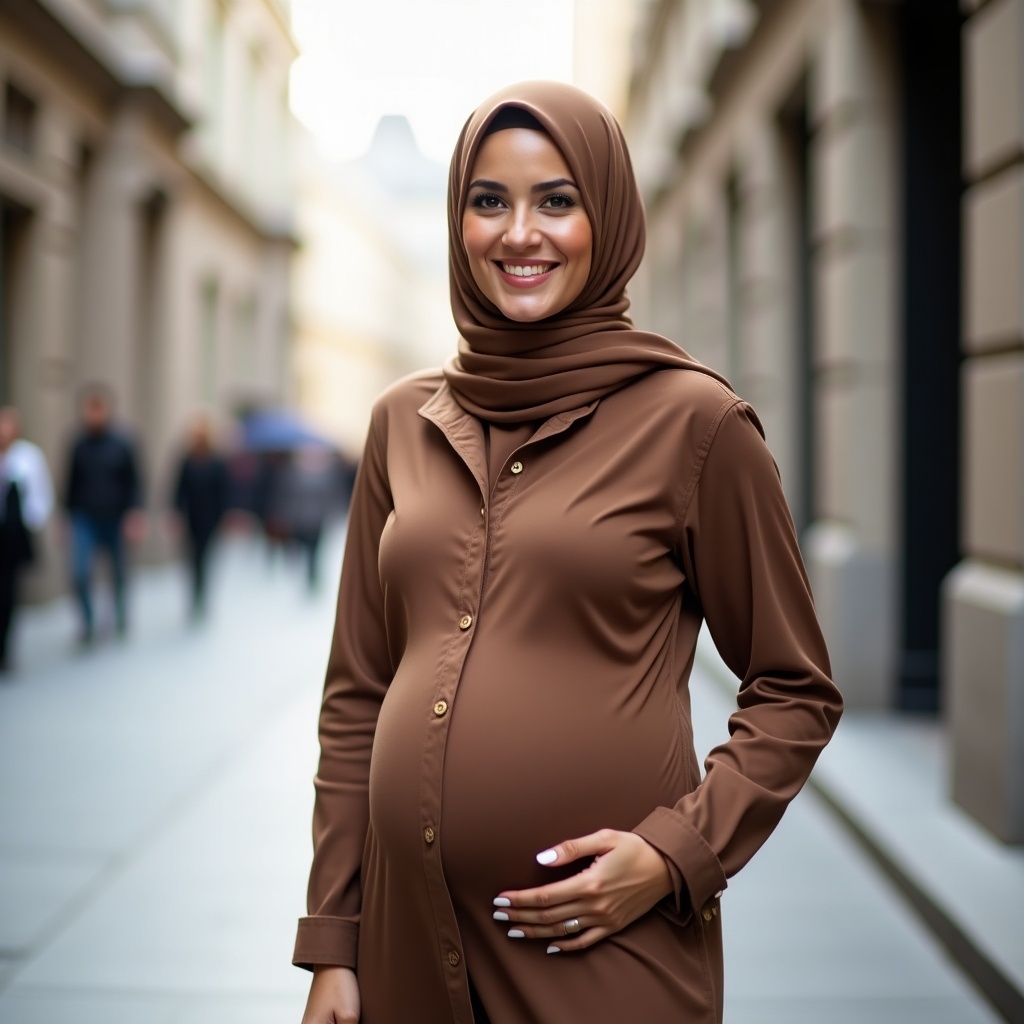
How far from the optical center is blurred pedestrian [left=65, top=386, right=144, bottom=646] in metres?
11.0

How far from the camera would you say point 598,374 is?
1.80 metres

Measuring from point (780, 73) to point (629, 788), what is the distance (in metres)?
9.49

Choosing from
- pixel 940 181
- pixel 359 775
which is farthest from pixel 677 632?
pixel 940 181

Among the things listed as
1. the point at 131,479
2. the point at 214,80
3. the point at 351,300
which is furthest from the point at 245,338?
the point at 351,300

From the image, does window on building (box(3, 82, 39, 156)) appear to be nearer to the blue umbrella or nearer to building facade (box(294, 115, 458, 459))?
the blue umbrella

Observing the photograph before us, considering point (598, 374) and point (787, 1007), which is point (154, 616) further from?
point (598, 374)

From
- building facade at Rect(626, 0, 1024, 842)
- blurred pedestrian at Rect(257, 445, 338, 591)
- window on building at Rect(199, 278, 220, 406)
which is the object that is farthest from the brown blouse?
window on building at Rect(199, 278, 220, 406)

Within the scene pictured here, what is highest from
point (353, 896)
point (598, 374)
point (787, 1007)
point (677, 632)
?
point (598, 374)

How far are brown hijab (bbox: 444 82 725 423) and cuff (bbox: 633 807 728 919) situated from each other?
56 cm

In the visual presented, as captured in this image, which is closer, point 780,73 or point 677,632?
point 677,632

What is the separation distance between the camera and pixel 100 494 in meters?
11.0

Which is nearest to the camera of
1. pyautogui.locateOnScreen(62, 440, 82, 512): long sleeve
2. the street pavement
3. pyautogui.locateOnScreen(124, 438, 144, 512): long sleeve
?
the street pavement

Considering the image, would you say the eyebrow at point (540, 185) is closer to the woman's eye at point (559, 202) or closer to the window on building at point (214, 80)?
the woman's eye at point (559, 202)

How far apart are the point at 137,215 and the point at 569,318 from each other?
55.1 feet
